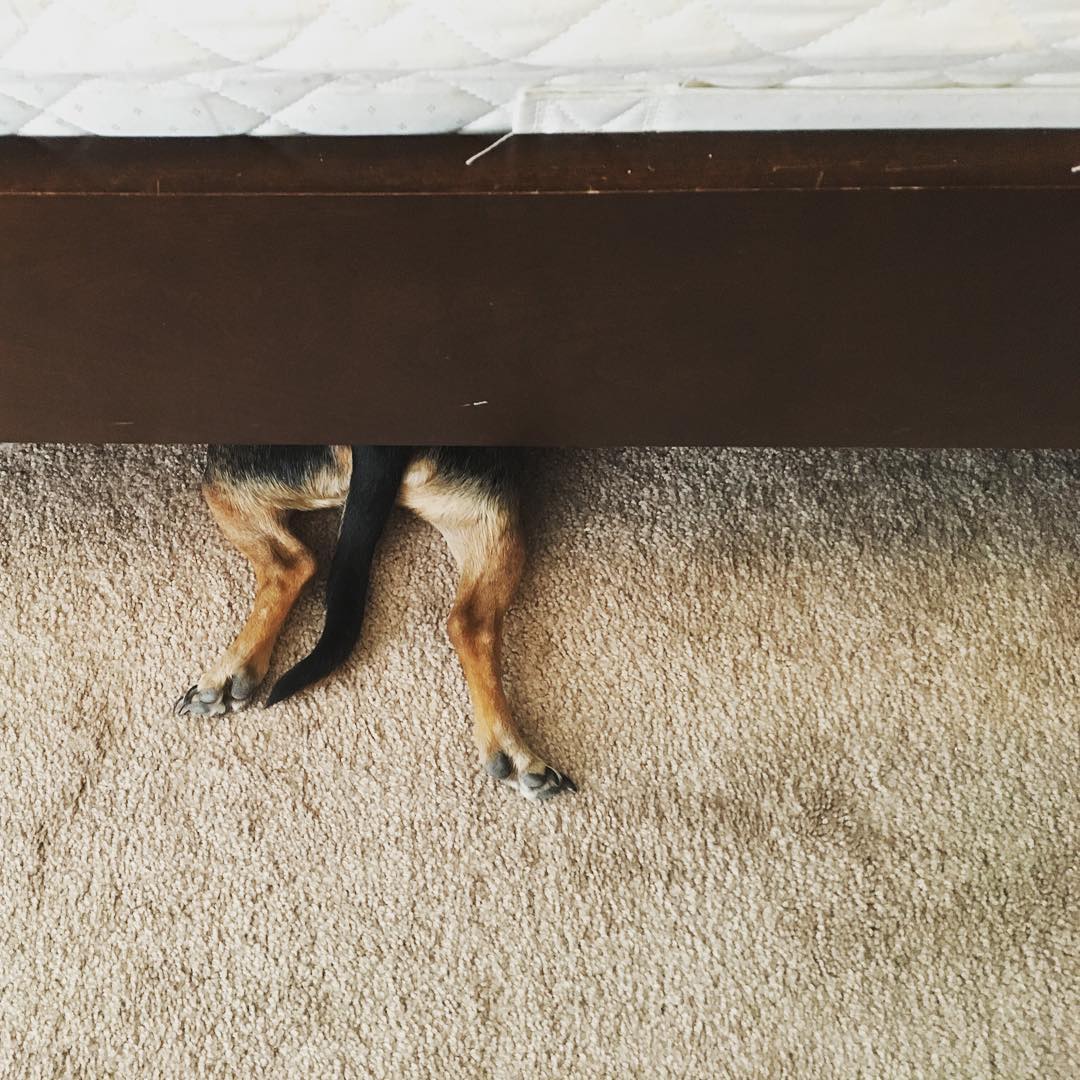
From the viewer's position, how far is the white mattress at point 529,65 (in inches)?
24.6

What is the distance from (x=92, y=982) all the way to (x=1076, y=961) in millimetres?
901

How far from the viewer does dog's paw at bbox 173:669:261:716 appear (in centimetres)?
103

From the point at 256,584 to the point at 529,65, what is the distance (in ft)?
2.21

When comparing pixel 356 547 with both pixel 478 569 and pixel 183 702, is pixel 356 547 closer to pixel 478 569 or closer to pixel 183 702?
pixel 478 569

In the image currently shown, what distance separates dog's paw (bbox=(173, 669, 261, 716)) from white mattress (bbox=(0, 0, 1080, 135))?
0.55 m

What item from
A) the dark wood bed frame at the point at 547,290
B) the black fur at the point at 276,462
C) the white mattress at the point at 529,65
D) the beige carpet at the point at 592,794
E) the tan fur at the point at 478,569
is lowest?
the beige carpet at the point at 592,794

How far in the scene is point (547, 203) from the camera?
0.71 meters

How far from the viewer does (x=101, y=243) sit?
0.74m

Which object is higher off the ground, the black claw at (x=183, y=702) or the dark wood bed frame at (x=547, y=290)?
the dark wood bed frame at (x=547, y=290)

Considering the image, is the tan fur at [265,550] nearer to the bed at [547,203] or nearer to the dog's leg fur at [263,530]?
the dog's leg fur at [263,530]

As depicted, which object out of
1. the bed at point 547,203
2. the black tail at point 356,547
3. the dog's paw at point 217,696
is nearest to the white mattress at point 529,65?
the bed at point 547,203

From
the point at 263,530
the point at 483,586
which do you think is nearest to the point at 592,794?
the point at 483,586

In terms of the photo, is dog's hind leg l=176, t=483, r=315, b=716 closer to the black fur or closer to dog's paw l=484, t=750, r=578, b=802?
the black fur

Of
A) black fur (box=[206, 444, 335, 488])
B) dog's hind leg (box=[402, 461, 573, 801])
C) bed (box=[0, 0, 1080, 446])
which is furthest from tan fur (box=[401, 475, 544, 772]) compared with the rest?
bed (box=[0, 0, 1080, 446])
